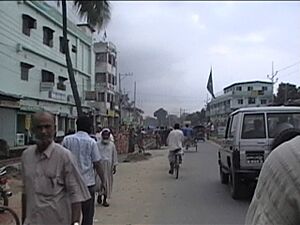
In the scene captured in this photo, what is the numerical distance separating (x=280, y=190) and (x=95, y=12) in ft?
63.8

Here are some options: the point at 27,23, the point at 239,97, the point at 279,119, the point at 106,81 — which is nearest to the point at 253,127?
the point at 279,119

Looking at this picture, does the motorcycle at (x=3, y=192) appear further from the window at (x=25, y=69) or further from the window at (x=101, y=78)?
the window at (x=101, y=78)

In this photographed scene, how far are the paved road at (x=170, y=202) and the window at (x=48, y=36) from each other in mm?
18658

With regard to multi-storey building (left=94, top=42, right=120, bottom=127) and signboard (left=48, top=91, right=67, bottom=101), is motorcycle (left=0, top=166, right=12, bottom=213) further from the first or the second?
multi-storey building (left=94, top=42, right=120, bottom=127)

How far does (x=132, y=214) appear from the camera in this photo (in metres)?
9.80

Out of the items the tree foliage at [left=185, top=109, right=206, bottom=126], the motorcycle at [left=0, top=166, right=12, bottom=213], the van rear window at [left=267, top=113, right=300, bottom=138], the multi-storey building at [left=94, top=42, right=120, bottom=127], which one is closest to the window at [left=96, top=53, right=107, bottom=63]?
the multi-storey building at [left=94, top=42, right=120, bottom=127]

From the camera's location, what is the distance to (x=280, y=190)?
Answer: 5.54 ft

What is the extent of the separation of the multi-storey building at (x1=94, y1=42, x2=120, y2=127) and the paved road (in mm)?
43603

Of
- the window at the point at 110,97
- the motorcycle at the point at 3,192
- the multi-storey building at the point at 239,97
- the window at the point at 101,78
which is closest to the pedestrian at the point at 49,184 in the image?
the motorcycle at the point at 3,192

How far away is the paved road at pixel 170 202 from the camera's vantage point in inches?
369

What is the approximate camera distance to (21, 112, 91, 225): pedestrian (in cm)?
412

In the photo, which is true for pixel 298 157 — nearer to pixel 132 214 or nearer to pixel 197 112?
pixel 132 214

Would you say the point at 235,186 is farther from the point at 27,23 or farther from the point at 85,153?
the point at 27,23

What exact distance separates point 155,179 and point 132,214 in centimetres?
675
